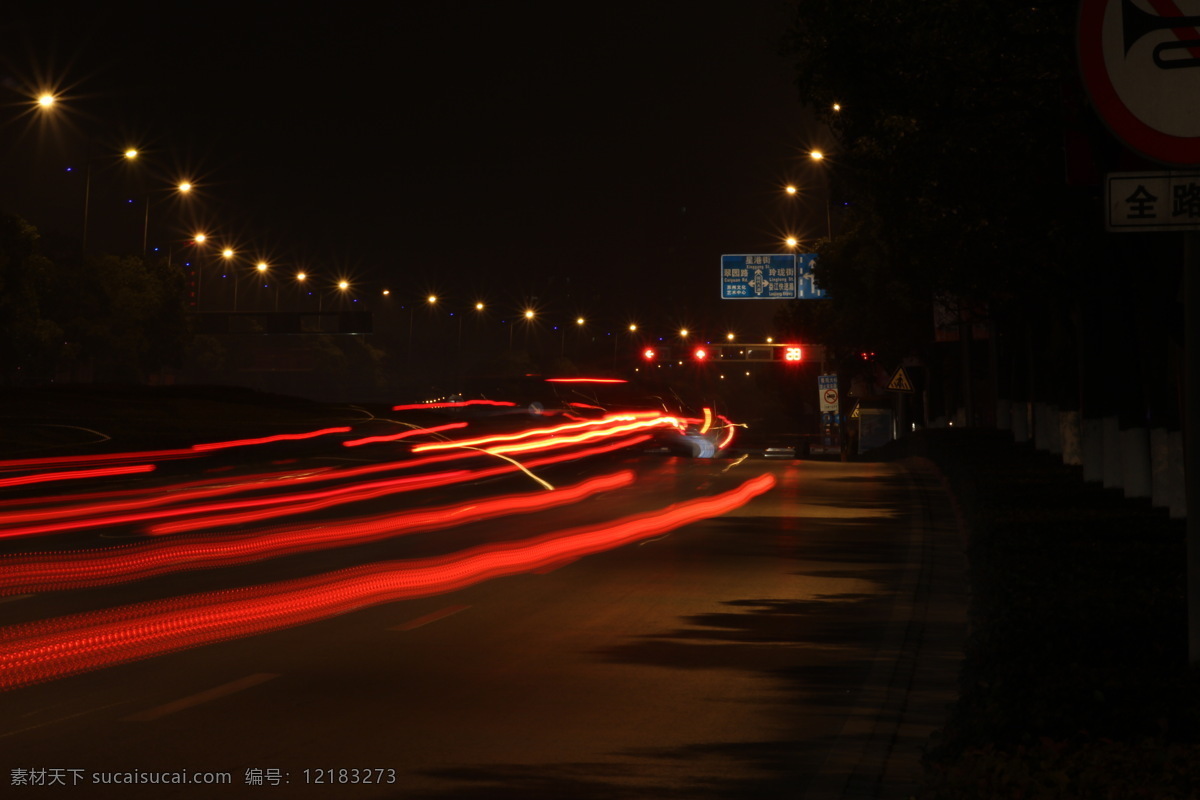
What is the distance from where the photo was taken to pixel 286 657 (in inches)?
426

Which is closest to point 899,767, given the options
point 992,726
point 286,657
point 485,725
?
point 992,726

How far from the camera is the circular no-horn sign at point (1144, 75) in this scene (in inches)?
242

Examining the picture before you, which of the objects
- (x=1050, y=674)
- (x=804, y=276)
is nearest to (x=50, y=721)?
(x=1050, y=674)

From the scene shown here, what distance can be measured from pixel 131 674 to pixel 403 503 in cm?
1657

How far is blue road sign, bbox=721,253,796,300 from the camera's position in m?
64.4

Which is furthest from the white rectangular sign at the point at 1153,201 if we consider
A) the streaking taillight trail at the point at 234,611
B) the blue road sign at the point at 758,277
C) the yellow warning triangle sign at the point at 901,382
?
the blue road sign at the point at 758,277

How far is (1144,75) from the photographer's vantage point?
616 centimetres

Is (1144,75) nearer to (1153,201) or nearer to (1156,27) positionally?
(1156,27)

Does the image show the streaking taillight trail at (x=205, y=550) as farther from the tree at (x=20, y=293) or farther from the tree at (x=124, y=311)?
the tree at (x=124, y=311)

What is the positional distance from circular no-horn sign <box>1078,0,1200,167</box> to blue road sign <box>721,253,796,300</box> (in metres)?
58.1

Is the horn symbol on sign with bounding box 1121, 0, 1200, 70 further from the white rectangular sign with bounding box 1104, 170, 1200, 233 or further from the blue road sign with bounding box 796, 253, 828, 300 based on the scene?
the blue road sign with bounding box 796, 253, 828, 300

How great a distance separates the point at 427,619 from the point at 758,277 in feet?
173

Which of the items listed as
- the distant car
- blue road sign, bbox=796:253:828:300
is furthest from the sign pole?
blue road sign, bbox=796:253:828:300

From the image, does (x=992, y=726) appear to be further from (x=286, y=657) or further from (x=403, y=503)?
(x=403, y=503)
